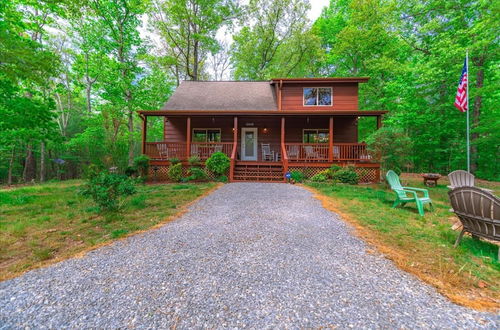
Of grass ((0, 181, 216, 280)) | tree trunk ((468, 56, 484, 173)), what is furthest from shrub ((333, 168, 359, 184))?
tree trunk ((468, 56, 484, 173))

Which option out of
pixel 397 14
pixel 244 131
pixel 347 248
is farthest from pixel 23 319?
pixel 397 14

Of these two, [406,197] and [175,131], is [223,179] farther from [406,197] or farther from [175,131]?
[406,197]

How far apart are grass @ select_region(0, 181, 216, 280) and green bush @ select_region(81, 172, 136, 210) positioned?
256 millimetres

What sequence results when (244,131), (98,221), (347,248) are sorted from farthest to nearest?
(244,131), (98,221), (347,248)

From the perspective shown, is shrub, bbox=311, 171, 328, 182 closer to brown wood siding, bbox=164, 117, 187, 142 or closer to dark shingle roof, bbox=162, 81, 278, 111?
dark shingle roof, bbox=162, 81, 278, 111

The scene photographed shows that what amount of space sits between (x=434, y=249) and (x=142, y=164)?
10280 millimetres

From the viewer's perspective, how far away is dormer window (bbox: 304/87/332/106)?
1223 centimetres

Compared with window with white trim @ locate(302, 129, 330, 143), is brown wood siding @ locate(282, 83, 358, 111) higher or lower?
higher

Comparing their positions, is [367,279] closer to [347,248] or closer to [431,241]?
[347,248]

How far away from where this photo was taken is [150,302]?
5.84 ft

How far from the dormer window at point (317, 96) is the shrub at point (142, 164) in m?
9.42

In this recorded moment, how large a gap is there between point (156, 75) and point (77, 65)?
15.5 feet

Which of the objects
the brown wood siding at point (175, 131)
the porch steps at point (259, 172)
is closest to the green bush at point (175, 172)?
the porch steps at point (259, 172)

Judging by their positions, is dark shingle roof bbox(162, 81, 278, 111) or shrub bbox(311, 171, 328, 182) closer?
shrub bbox(311, 171, 328, 182)
